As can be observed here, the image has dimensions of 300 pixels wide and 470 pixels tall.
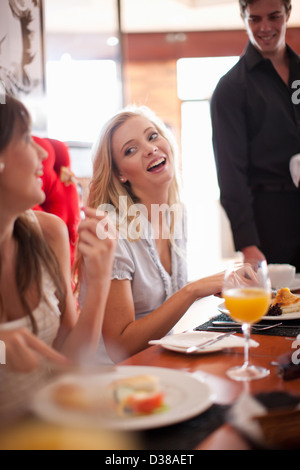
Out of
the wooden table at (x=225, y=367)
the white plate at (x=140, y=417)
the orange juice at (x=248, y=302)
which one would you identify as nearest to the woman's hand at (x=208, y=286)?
the wooden table at (x=225, y=367)

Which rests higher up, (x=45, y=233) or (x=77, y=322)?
(x=45, y=233)

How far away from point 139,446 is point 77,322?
287 mm

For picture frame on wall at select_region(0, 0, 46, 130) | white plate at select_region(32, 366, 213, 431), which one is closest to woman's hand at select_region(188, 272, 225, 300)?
white plate at select_region(32, 366, 213, 431)

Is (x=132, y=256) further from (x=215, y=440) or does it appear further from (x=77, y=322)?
(x=215, y=440)

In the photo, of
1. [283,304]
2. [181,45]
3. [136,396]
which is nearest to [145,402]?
[136,396]

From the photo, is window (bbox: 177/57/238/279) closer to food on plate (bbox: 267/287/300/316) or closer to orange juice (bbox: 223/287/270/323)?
food on plate (bbox: 267/287/300/316)

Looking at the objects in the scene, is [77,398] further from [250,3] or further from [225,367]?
[250,3]

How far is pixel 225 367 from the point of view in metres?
0.81

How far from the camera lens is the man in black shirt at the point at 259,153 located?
183cm

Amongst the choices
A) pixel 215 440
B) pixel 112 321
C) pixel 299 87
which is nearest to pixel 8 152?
pixel 215 440

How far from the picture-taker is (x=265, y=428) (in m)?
0.53

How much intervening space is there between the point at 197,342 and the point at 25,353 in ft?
1.40

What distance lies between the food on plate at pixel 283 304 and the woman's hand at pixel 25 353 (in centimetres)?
67

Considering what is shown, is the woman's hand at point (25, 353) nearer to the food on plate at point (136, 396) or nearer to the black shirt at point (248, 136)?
the food on plate at point (136, 396)
